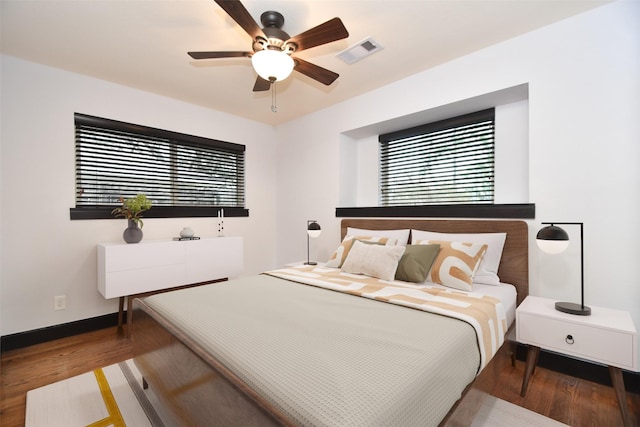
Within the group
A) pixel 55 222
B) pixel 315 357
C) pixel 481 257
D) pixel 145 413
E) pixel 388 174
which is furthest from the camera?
pixel 388 174

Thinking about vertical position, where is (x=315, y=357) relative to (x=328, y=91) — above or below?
below

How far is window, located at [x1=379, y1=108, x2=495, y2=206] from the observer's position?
275cm

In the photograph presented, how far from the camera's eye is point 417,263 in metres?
2.26

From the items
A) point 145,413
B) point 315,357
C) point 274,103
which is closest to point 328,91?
point 274,103

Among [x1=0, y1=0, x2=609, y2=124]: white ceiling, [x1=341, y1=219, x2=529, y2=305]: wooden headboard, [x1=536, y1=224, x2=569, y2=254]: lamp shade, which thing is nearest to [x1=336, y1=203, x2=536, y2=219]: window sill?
[x1=341, y1=219, x2=529, y2=305]: wooden headboard

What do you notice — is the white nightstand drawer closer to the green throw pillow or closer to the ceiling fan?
the green throw pillow

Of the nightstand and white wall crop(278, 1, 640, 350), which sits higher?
white wall crop(278, 1, 640, 350)

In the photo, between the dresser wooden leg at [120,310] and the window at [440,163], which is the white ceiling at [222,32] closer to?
the window at [440,163]

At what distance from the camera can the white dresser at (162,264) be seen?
264cm

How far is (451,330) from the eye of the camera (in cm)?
133

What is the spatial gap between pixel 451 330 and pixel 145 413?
1764mm

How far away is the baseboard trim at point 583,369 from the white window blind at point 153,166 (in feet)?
11.9

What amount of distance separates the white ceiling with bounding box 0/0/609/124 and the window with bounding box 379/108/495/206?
0.65 m

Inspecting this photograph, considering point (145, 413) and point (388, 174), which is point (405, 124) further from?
point (145, 413)
